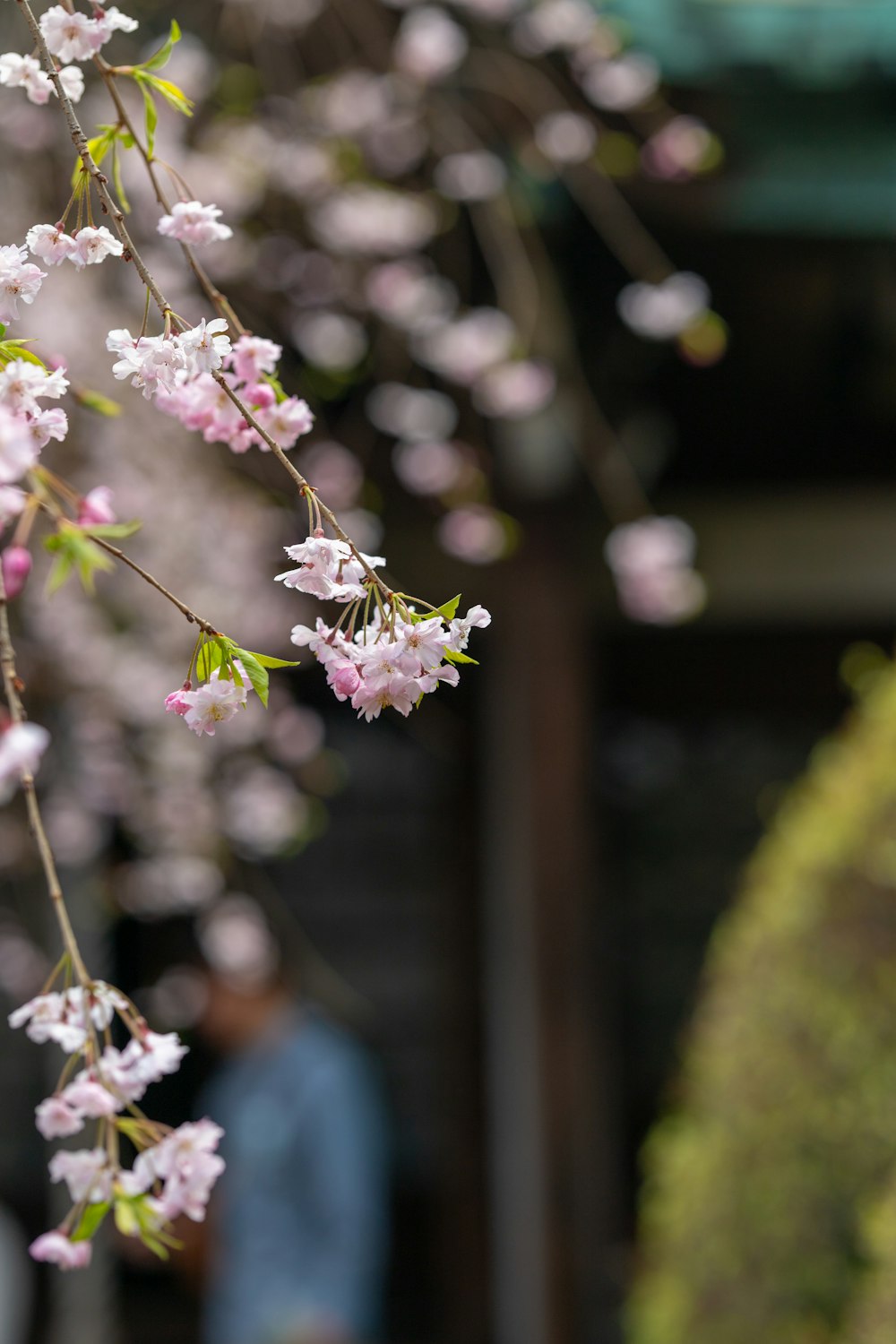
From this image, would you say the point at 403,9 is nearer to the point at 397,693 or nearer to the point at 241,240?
the point at 241,240

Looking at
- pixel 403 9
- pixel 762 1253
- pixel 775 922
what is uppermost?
pixel 403 9

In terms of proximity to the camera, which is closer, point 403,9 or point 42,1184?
point 403,9

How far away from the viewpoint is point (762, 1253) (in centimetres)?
164

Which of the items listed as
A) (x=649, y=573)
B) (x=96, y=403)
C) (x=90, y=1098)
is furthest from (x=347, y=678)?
(x=649, y=573)

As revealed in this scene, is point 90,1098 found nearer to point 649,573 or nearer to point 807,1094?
point 807,1094

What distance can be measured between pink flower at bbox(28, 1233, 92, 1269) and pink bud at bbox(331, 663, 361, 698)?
34 centimetres

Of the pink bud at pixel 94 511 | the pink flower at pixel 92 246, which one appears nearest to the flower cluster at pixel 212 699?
the pink bud at pixel 94 511

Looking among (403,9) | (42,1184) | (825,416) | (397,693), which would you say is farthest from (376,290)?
(42,1184)

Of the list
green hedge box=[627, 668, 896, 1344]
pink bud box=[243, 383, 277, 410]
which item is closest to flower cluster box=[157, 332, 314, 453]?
pink bud box=[243, 383, 277, 410]

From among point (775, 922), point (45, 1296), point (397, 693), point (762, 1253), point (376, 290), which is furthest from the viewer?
point (45, 1296)

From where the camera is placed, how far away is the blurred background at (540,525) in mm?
1727

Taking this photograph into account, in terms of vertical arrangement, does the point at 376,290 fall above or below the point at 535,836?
above

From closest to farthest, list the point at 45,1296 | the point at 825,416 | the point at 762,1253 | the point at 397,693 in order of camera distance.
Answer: the point at 397,693
the point at 762,1253
the point at 825,416
the point at 45,1296

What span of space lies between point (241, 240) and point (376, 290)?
277mm
